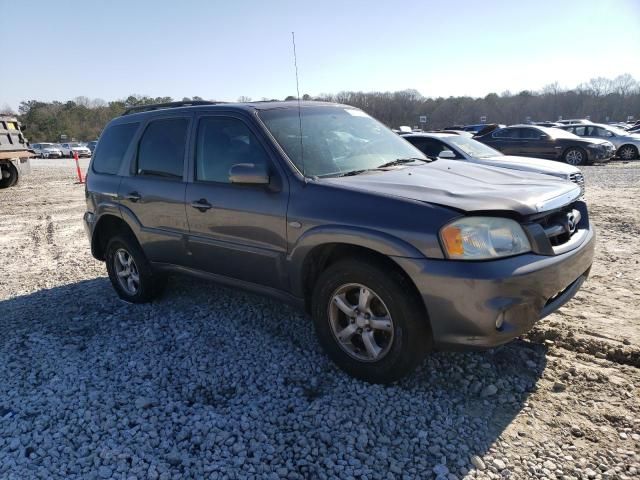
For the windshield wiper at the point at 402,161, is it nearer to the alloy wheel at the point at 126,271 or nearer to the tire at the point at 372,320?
the tire at the point at 372,320

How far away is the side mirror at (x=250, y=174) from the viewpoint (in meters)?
3.24

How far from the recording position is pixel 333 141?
3.74 metres

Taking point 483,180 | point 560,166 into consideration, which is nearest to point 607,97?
point 560,166

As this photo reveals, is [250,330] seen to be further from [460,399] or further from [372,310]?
[460,399]

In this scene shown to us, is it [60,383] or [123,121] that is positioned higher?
[123,121]

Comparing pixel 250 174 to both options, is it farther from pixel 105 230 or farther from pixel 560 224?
pixel 105 230

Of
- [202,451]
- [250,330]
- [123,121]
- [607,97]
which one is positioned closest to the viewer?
[202,451]

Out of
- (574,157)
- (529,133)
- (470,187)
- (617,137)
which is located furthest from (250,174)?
(617,137)

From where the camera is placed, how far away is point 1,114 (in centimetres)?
1446

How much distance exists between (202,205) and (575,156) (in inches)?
644

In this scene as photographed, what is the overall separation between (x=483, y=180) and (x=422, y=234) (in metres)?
0.98

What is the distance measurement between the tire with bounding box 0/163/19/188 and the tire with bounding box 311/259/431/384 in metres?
16.0

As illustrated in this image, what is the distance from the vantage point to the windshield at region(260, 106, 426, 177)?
3465 mm

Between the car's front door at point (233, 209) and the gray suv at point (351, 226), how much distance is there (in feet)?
0.04
